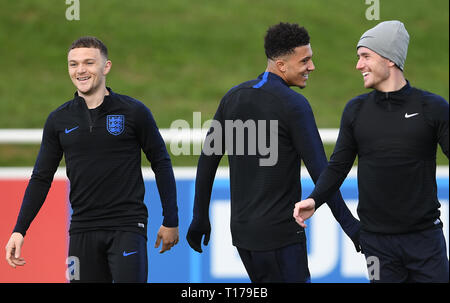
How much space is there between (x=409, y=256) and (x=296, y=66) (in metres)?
1.32

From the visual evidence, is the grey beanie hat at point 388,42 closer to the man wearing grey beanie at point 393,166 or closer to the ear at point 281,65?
the man wearing grey beanie at point 393,166

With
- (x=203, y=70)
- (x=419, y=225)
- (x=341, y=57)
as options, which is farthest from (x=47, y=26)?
(x=419, y=225)

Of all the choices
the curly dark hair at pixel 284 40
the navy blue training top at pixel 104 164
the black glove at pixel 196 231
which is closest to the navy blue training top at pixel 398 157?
the curly dark hair at pixel 284 40

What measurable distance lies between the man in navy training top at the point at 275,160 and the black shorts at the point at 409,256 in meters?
0.19

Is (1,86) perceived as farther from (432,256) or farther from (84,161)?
(432,256)

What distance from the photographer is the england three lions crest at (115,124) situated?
511cm

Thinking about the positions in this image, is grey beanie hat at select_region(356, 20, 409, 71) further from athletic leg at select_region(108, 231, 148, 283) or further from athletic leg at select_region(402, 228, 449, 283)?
athletic leg at select_region(108, 231, 148, 283)

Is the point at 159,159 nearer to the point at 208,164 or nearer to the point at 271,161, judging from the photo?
A: the point at 208,164

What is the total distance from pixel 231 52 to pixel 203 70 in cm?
95

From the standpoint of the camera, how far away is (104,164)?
505 cm

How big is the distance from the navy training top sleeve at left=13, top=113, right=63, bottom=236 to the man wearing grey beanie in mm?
1667

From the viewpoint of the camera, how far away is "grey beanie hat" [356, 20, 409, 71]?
4.74 meters

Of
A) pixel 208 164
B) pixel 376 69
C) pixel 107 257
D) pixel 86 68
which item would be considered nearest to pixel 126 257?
pixel 107 257

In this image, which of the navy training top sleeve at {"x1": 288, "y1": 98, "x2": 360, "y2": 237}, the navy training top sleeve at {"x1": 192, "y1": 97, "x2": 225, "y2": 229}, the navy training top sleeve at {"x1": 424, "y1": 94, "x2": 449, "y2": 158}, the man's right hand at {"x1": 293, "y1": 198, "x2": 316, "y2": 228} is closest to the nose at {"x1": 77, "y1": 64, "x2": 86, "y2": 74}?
the navy training top sleeve at {"x1": 192, "y1": 97, "x2": 225, "y2": 229}
